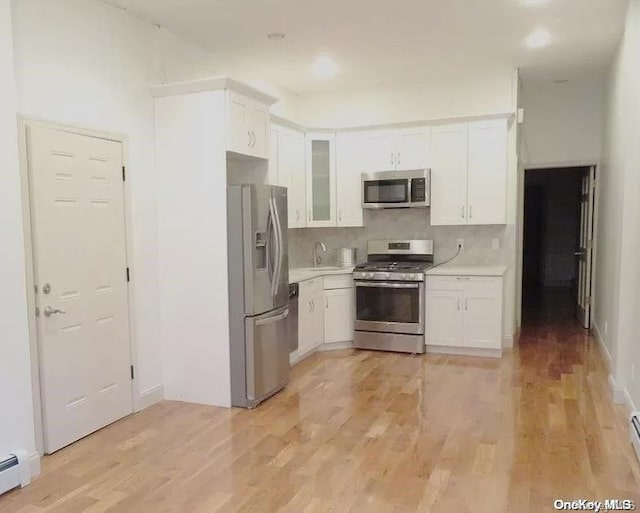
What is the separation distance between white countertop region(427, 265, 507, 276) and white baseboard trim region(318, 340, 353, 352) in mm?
1210

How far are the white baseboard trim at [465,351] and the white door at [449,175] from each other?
1.36 metres

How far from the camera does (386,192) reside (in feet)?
19.8

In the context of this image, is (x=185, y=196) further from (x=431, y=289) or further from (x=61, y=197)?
(x=431, y=289)

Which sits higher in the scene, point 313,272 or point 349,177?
point 349,177

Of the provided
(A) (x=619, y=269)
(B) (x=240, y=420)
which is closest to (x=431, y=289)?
(A) (x=619, y=269)

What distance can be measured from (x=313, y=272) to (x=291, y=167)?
1.18 metres

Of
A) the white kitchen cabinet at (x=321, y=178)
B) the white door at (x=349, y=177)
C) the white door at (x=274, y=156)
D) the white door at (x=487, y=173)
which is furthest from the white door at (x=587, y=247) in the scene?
the white door at (x=274, y=156)

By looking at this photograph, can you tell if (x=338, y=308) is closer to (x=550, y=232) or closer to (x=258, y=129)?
(x=258, y=129)

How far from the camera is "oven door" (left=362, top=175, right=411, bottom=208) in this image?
19.5 ft

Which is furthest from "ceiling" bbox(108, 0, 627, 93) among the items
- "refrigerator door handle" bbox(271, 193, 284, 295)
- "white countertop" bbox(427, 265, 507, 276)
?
"white countertop" bbox(427, 265, 507, 276)

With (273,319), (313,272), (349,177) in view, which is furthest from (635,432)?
(349,177)

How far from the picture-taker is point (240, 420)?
3.91m

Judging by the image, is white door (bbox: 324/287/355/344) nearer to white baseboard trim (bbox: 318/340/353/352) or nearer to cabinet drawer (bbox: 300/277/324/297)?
white baseboard trim (bbox: 318/340/353/352)

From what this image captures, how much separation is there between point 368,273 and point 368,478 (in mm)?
3037
